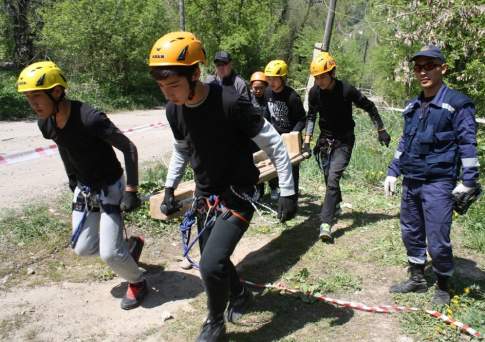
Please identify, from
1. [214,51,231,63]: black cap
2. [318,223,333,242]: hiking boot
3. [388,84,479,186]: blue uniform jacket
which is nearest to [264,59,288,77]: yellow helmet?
[214,51,231,63]: black cap

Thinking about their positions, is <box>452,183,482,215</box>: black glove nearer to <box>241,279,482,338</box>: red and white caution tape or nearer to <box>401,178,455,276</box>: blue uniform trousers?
<box>401,178,455,276</box>: blue uniform trousers

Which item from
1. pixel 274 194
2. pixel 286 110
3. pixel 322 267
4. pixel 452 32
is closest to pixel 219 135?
pixel 322 267

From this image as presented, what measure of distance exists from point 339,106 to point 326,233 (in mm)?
1572

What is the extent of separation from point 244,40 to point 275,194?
2461cm

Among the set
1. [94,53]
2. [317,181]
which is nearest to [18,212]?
[317,181]

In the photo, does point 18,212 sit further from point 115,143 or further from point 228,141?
point 228,141

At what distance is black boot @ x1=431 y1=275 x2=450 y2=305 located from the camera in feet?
12.2

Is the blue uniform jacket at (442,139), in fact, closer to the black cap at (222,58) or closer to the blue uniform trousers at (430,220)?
the blue uniform trousers at (430,220)

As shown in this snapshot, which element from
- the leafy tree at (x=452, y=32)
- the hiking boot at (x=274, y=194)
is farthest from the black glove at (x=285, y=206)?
the leafy tree at (x=452, y=32)

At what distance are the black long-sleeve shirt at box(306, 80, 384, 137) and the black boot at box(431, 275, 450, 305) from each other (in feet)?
7.46

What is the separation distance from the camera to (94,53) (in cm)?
1942

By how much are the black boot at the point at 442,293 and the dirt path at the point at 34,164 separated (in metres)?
5.16

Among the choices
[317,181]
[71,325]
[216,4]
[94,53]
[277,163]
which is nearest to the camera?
[277,163]

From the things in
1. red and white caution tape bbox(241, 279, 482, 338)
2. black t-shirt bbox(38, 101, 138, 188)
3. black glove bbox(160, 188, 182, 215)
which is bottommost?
red and white caution tape bbox(241, 279, 482, 338)
